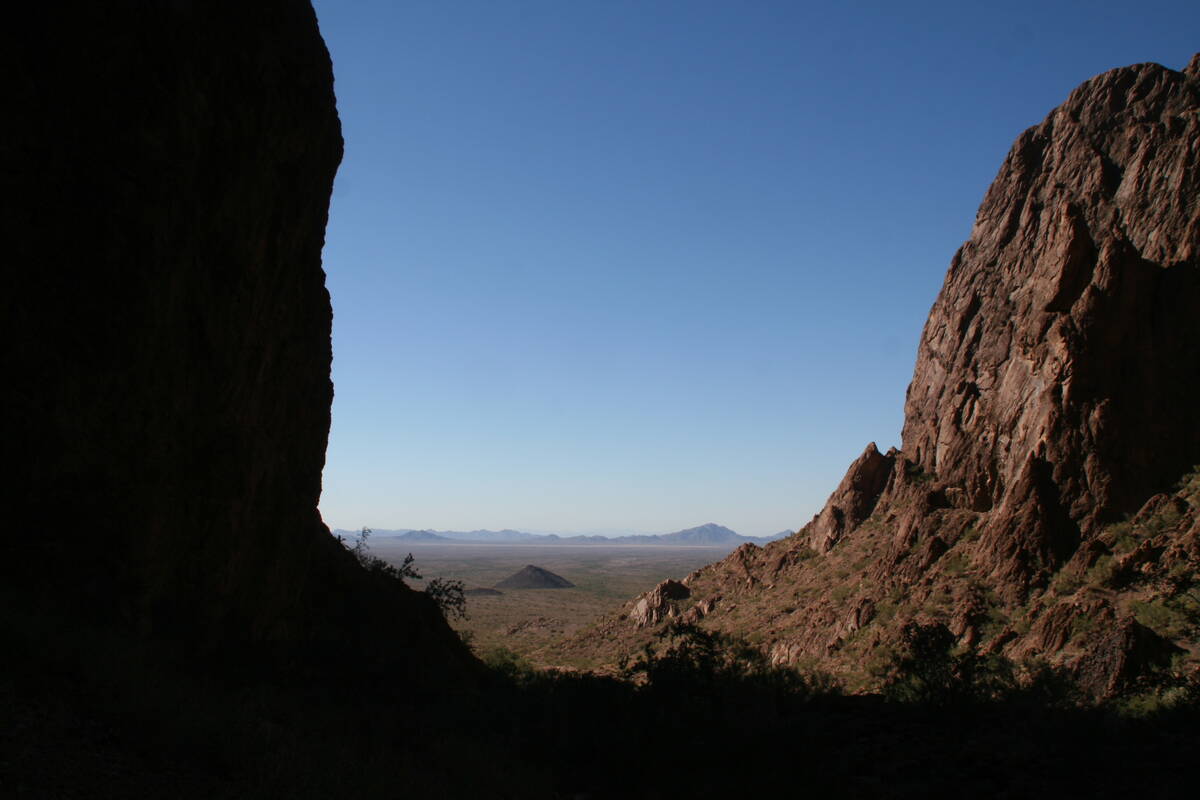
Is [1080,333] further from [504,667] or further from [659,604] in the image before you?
[659,604]

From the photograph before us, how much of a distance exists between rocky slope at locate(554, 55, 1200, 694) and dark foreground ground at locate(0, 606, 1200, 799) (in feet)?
31.4

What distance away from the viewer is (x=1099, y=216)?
40.2m

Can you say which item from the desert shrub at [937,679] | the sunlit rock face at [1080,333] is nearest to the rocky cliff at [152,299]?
the desert shrub at [937,679]

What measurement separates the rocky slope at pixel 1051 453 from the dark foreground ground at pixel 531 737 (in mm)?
9585

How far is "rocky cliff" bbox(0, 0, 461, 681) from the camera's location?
424 inches

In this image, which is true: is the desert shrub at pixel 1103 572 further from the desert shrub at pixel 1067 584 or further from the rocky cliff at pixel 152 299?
the rocky cliff at pixel 152 299

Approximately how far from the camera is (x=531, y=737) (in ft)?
47.0

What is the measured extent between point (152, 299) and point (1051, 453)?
3445 cm

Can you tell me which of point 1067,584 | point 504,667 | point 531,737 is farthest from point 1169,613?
point 504,667

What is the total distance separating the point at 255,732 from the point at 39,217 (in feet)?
26.3

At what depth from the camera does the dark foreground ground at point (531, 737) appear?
7.58 metres

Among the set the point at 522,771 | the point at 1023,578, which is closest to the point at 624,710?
the point at 522,771

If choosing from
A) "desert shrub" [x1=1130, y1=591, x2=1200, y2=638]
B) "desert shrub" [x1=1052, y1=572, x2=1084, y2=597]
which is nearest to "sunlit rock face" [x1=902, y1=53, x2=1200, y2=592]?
"desert shrub" [x1=1052, y1=572, x2=1084, y2=597]

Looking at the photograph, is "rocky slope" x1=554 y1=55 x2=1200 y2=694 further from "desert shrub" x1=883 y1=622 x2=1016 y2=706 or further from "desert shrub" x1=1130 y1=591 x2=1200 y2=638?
"desert shrub" x1=883 y1=622 x2=1016 y2=706
